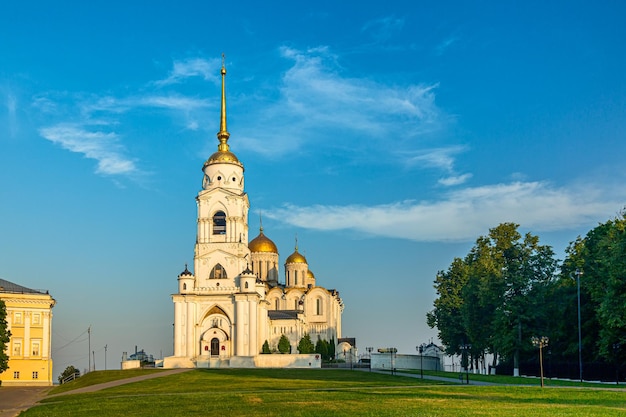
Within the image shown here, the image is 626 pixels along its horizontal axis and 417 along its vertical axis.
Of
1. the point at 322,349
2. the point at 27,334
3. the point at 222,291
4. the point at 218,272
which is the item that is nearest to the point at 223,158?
the point at 218,272

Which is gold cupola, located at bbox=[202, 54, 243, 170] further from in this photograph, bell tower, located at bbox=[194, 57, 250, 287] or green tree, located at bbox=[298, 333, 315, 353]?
green tree, located at bbox=[298, 333, 315, 353]

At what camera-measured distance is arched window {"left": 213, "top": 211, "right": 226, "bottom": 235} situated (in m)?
90.0

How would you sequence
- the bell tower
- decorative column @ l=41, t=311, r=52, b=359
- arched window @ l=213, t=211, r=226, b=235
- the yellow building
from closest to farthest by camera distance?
the yellow building, decorative column @ l=41, t=311, r=52, b=359, the bell tower, arched window @ l=213, t=211, r=226, b=235

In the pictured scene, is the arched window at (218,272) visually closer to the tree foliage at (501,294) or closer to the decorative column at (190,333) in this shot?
the decorative column at (190,333)

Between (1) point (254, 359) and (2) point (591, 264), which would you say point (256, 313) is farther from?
(2) point (591, 264)

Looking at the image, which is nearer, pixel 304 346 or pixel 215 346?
pixel 215 346

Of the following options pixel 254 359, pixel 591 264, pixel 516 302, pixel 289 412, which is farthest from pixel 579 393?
pixel 254 359

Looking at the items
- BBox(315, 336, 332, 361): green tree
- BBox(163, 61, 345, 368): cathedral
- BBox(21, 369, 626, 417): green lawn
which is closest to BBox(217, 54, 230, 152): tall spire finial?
BBox(163, 61, 345, 368): cathedral

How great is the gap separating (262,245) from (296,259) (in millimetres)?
6927

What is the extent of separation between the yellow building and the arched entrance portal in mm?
18018

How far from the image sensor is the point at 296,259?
11844cm

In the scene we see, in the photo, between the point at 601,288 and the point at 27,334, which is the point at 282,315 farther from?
the point at 601,288

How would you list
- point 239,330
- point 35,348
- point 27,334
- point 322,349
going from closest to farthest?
point 27,334 < point 35,348 < point 239,330 < point 322,349

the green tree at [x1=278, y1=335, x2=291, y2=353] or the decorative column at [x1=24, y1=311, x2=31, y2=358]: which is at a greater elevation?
the decorative column at [x1=24, y1=311, x2=31, y2=358]
